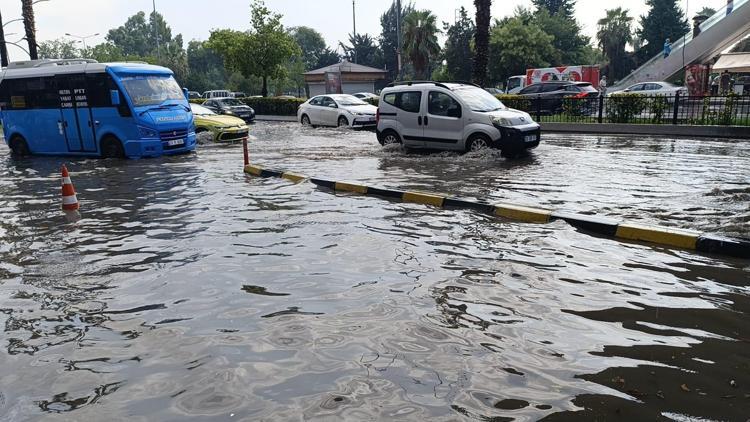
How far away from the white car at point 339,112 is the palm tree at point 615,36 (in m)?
52.9

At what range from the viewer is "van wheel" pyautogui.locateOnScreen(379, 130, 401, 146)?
50.3ft

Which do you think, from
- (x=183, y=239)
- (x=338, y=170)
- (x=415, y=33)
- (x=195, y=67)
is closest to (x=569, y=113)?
(x=338, y=170)

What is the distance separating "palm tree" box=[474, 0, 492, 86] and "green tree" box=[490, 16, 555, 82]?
29.7m

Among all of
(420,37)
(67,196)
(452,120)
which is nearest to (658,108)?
(452,120)

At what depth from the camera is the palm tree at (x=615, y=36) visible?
6812 centimetres

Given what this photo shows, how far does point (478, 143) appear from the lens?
13617mm

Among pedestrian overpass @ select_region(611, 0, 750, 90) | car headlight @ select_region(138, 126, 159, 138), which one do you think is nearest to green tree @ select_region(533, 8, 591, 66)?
pedestrian overpass @ select_region(611, 0, 750, 90)

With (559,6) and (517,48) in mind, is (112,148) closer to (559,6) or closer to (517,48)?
(517,48)

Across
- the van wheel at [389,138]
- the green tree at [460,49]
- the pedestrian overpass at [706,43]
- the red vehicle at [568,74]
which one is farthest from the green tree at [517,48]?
the van wheel at [389,138]

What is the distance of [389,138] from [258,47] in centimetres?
2636

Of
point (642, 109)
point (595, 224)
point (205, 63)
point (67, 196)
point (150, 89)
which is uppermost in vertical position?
point (205, 63)

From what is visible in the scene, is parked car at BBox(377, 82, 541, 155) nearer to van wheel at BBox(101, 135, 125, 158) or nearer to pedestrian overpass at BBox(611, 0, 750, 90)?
van wheel at BBox(101, 135, 125, 158)

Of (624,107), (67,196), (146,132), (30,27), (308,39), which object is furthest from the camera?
(308,39)

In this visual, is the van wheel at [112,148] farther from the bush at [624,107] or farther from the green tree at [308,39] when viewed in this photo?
the green tree at [308,39]
